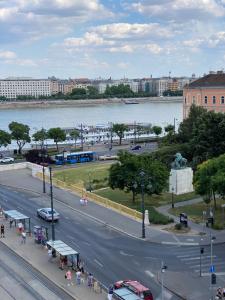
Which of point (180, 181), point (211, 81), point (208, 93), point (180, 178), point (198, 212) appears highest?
point (211, 81)

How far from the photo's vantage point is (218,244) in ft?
112

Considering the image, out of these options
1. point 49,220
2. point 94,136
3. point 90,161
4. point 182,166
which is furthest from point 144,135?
point 49,220

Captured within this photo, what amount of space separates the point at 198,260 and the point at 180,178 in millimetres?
18589

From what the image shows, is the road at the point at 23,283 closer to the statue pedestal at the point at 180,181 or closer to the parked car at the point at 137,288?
the parked car at the point at 137,288

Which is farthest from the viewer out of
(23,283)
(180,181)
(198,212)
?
(180,181)

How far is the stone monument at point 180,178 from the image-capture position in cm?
4909

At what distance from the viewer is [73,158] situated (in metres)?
74.7

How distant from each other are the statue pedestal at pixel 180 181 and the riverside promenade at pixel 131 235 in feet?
9.87

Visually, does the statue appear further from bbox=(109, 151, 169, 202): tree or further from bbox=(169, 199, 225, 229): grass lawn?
bbox=(169, 199, 225, 229): grass lawn

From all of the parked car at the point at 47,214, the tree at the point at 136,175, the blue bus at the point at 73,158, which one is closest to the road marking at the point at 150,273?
the parked car at the point at 47,214

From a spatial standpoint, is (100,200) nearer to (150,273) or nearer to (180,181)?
(180,181)

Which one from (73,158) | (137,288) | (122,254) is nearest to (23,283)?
(137,288)

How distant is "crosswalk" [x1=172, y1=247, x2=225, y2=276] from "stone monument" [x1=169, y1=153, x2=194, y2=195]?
621 inches

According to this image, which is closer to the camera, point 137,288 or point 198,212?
point 137,288
